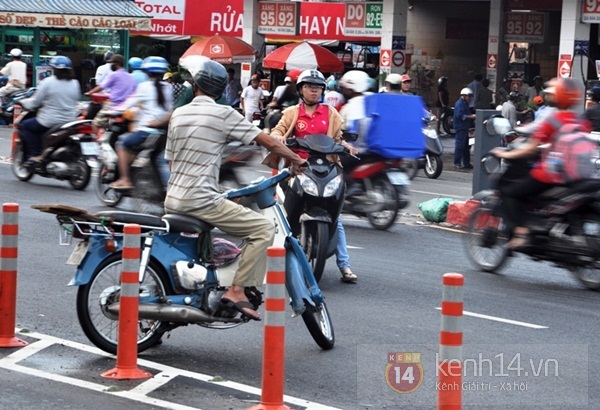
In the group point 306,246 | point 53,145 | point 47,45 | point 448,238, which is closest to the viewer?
point 306,246

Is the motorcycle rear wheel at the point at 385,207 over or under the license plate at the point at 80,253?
under

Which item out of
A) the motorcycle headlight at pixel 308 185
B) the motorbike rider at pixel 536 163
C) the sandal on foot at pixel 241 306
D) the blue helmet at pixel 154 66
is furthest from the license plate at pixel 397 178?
the sandal on foot at pixel 241 306

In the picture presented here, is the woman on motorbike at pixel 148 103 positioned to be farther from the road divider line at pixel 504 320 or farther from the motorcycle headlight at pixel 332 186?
the road divider line at pixel 504 320

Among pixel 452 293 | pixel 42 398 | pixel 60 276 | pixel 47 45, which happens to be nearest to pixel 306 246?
pixel 60 276

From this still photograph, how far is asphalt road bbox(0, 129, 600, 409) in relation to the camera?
680 centimetres

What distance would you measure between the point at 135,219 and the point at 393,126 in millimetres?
7548

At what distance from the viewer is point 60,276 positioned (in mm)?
10156

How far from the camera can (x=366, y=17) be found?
3400 centimetres

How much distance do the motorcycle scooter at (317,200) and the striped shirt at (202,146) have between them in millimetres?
2506

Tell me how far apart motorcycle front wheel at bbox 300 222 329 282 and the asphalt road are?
1.06 feet

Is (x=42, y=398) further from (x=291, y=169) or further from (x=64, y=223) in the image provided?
(x=291, y=169)

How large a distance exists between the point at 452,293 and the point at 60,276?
5434mm

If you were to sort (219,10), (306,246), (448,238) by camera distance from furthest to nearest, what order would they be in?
(219,10) → (448,238) → (306,246)

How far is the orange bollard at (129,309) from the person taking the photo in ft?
22.3
